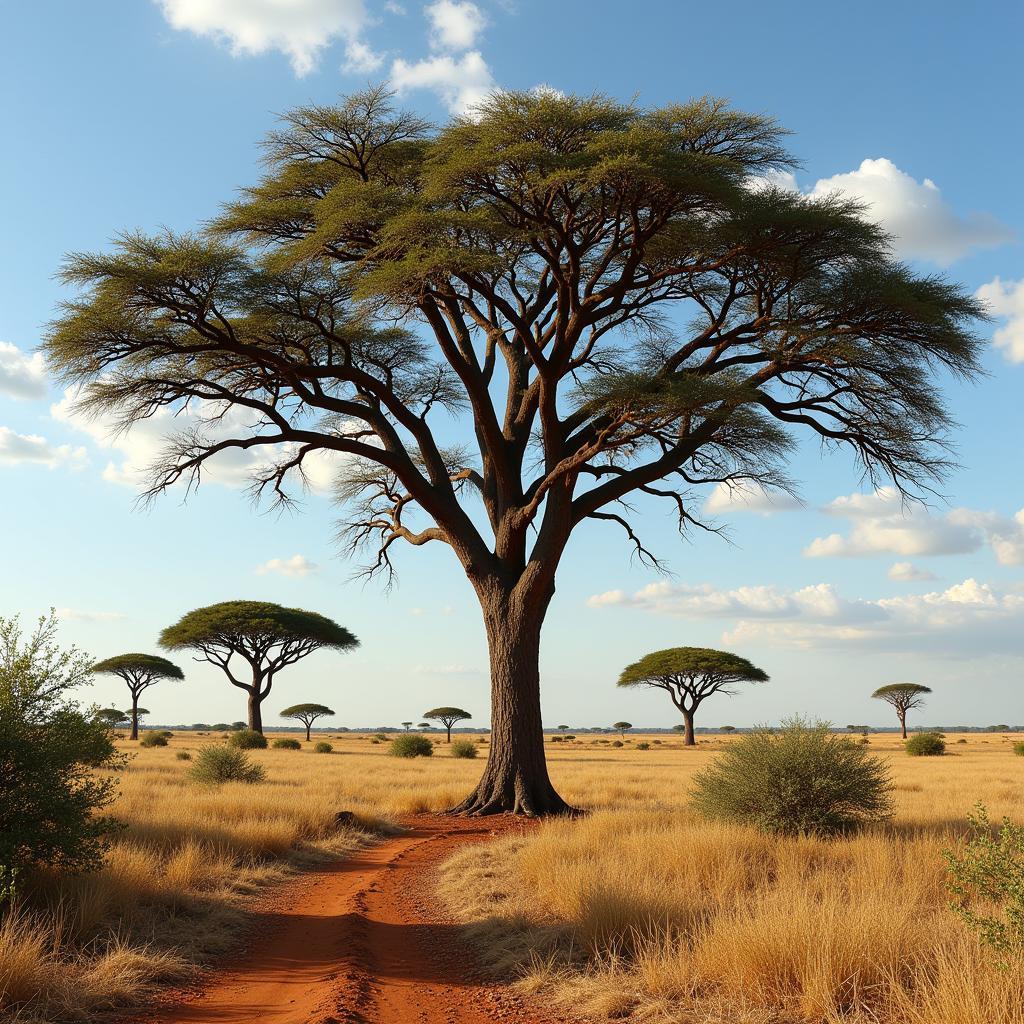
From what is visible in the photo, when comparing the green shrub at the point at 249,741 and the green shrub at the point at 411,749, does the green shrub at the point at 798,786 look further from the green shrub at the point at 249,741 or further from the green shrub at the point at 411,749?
the green shrub at the point at 249,741

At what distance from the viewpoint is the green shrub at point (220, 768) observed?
69.7 ft

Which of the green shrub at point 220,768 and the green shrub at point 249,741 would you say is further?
the green shrub at point 249,741

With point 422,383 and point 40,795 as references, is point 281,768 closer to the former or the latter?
point 422,383

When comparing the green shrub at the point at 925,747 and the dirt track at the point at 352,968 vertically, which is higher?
the dirt track at the point at 352,968

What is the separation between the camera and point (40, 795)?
7855 mm

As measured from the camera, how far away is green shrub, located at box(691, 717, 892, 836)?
1159 centimetres

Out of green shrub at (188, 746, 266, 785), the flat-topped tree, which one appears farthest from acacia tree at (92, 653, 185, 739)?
green shrub at (188, 746, 266, 785)

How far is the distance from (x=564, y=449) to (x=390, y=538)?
5.35m

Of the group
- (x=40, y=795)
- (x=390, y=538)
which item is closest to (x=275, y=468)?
(x=390, y=538)

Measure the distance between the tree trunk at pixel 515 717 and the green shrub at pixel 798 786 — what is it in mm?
4655

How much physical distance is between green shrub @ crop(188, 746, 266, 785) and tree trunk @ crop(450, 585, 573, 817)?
7.24 metres

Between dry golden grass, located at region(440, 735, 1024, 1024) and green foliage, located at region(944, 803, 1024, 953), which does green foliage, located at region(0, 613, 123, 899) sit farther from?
green foliage, located at region(944, 803, 1024, 953)

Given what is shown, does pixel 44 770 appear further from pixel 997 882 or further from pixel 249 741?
pixel 249 741

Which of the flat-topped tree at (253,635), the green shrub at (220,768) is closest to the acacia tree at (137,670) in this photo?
the flat-topped tree at (253,635)
